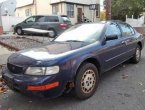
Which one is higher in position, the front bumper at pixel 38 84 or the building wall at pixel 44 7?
the building wall at pixel 44 7

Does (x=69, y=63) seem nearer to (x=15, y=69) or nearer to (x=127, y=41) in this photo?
(x=15, y=69)

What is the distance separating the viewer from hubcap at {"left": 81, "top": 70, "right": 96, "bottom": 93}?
485 centimetres

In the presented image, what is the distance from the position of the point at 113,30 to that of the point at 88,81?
195 centimetres

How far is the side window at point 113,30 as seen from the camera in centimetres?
605

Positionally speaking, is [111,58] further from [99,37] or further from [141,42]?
[141,42]

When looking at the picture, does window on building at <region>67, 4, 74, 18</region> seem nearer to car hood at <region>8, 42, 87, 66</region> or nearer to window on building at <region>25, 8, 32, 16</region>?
window on building at <region>25, 8, 32, 16</region>

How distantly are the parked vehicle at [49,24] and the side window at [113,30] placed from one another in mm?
9349

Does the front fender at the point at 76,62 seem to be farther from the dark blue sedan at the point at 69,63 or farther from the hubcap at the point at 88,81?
the hubcap at the point at 88,81

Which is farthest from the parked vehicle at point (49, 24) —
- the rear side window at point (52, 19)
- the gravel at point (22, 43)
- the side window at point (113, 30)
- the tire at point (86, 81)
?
the tire at point (86, 81)

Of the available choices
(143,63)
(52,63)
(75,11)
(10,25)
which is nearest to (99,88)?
(52,63)

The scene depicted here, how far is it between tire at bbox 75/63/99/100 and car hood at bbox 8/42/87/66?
1.46ft

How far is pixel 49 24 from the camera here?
1692 cm

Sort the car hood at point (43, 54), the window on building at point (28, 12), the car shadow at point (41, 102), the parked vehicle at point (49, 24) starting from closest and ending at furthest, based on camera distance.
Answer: the car hood at point (43, 54) < the car shadow at point (41, 102) < the parked vehicle at point (49, 24) < the window on building at point (28, 12)

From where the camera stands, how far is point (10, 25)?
2381 cm
